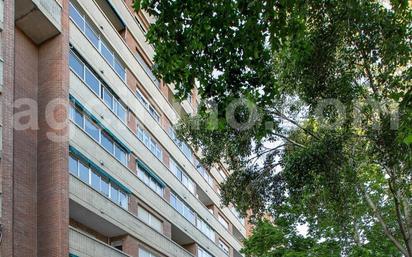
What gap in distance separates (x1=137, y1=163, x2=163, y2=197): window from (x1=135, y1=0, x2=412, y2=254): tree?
747 cm

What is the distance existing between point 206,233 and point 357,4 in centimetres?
2720

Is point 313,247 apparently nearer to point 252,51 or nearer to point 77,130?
point 77,130

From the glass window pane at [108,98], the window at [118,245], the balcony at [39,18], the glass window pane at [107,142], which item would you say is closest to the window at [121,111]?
the glass window pane at [108,98]

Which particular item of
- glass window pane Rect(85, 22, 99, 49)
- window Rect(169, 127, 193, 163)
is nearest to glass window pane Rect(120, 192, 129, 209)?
glass window pane Rect(85, 22, 99, 49)

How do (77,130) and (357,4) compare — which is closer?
(357,4)

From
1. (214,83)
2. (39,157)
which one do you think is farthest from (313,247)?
(214,83)

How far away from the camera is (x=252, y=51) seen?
8766 mm

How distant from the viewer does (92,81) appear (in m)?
23.3

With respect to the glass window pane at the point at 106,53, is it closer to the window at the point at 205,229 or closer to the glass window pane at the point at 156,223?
the glass window pane at the point at 156,223

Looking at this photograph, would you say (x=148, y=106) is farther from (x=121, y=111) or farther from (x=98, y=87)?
(x=98, y=87)

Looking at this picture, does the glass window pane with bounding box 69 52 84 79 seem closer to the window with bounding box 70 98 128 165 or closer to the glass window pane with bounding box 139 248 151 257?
the window with bounding box 70 98 128 165

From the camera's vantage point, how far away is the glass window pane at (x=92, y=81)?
22.9m

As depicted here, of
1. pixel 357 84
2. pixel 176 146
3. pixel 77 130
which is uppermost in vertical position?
pixel 176 146

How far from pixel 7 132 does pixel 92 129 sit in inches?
216
